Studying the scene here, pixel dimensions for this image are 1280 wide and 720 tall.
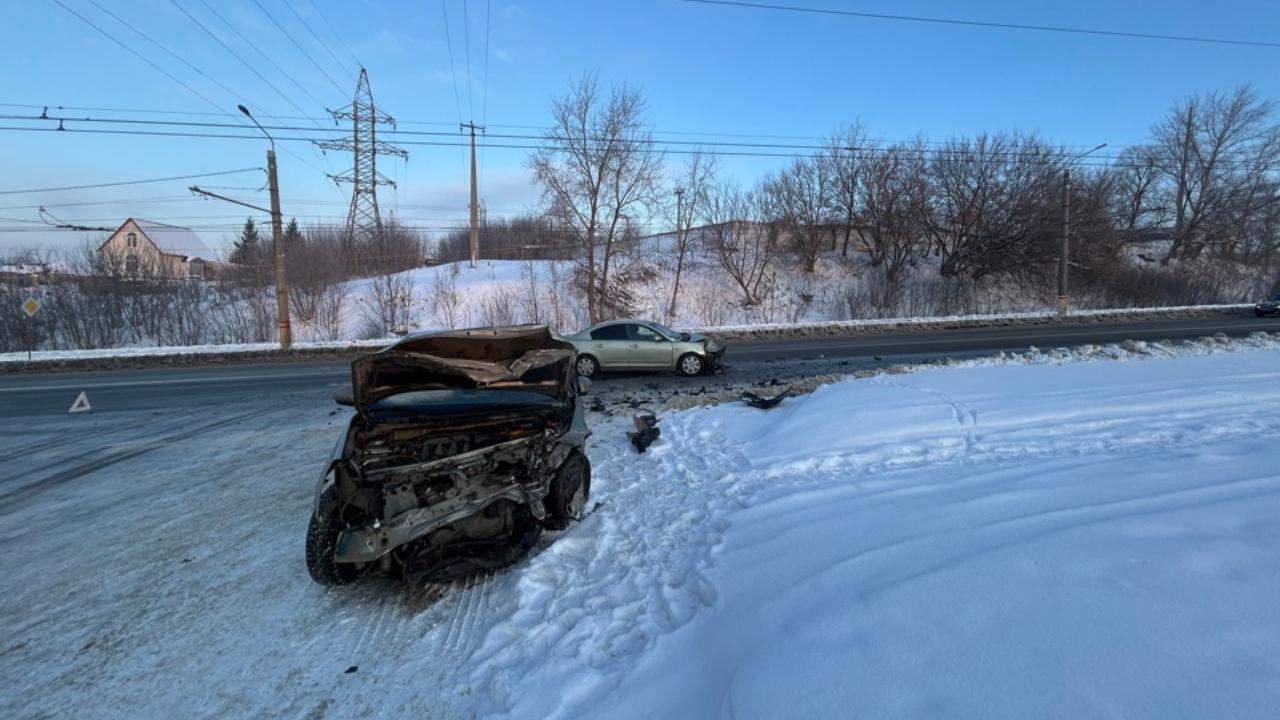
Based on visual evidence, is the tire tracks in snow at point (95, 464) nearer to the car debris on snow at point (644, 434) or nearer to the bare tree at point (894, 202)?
the car debris on snow at point (644, 434)

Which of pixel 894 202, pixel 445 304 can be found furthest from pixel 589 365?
pixel 894 202

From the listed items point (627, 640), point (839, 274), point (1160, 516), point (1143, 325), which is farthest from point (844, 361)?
point (839, 274)

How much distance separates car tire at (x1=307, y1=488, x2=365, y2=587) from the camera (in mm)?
4031

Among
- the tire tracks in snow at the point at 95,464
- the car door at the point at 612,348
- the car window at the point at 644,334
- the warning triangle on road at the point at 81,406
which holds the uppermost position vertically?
the car window at the point at 644,334

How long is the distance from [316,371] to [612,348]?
9.54m

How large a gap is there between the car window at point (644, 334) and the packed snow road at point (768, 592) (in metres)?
7.97

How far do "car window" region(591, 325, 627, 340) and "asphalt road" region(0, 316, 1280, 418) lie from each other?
1216mm

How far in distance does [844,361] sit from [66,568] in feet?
50.9

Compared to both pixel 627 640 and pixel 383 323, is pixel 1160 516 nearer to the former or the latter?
pixel 627 640

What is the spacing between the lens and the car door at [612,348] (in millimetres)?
14602

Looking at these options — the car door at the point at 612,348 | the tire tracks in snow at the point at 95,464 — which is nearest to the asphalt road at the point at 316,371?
the car door at the point at 612,348

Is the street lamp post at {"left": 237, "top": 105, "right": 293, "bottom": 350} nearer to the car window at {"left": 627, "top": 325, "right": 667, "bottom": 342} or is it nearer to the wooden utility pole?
the wooden utility pole

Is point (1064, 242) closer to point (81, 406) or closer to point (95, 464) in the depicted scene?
point (95, 464)

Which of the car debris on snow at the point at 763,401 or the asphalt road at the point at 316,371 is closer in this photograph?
the car debris on snow at the point at 763,401
